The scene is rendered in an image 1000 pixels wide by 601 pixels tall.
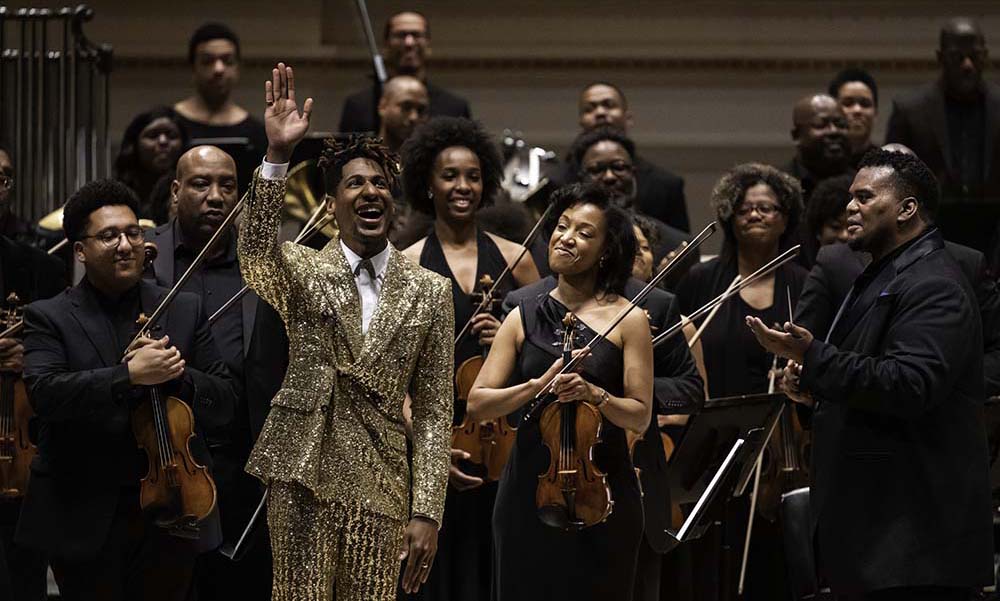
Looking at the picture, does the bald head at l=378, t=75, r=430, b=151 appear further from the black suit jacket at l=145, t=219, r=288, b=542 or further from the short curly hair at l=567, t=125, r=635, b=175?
the black suit jacket at l=145, t=219, r=288, b=542

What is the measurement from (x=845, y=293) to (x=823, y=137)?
1.93m

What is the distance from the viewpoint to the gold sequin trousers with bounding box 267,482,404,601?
11.6 feet

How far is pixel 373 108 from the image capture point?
7.15 metres

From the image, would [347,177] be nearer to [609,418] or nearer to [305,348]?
[305,348]

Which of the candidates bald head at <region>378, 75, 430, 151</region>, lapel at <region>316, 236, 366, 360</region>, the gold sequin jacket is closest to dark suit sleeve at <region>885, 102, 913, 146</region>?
bald head at <region>378, 75, 430, 151</region>

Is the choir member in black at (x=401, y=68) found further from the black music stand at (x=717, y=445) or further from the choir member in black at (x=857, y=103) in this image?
the black music stand at (x=717, y=445)

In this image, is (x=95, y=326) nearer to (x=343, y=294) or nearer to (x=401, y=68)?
(x=343, y=294)

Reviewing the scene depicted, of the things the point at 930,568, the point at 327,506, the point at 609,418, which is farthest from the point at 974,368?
the point at 327,506

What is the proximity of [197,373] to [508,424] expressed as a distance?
3.21 feet

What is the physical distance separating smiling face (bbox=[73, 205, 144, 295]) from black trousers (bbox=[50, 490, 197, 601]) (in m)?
0.54

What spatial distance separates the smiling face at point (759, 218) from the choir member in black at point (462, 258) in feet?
2.68

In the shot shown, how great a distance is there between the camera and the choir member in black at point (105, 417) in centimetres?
416

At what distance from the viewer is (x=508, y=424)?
16.0ft

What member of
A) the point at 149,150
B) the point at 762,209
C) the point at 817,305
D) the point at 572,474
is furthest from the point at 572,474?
the point at 149,150
